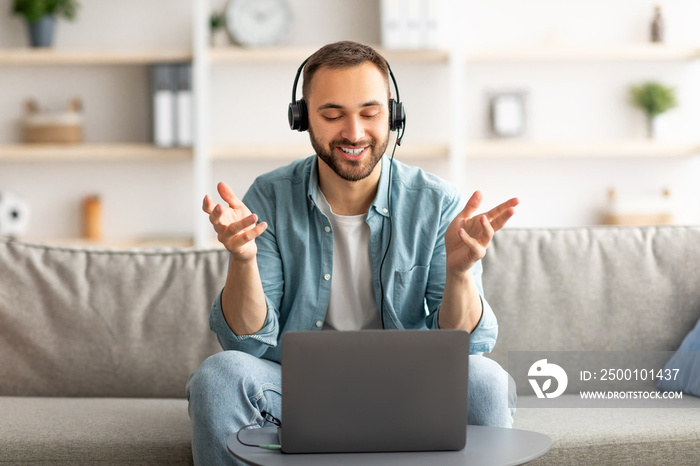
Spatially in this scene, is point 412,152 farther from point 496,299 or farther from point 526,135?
point 496,299

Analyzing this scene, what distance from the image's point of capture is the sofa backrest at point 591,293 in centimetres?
200

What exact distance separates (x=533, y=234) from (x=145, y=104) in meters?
2.51

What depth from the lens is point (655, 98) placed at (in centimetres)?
392

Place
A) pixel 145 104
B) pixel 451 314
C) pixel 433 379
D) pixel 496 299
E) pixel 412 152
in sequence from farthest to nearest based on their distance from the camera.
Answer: pixel 145 104 < pixel 412 152 < pixel 496 299 < pixel 451 314 < pixel 433 379

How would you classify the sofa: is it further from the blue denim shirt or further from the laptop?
the laptop

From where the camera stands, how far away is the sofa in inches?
78.4

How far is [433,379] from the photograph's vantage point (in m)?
1.17

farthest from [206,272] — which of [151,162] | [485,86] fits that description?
[485,86]

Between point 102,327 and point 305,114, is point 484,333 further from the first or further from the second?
point 102,327

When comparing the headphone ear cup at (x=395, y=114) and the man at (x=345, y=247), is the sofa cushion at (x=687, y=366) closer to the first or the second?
the man at (x=345, y=247)

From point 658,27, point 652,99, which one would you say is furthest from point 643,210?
point 658,27

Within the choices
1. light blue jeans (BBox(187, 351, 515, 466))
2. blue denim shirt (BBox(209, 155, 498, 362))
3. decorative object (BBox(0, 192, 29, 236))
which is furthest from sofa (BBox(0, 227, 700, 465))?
decorative object (BBox(0, 192, 29, 236))

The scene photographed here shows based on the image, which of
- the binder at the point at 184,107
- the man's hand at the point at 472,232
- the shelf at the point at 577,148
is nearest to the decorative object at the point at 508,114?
the shelf at the point at 577,148

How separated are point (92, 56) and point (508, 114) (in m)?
1.99
